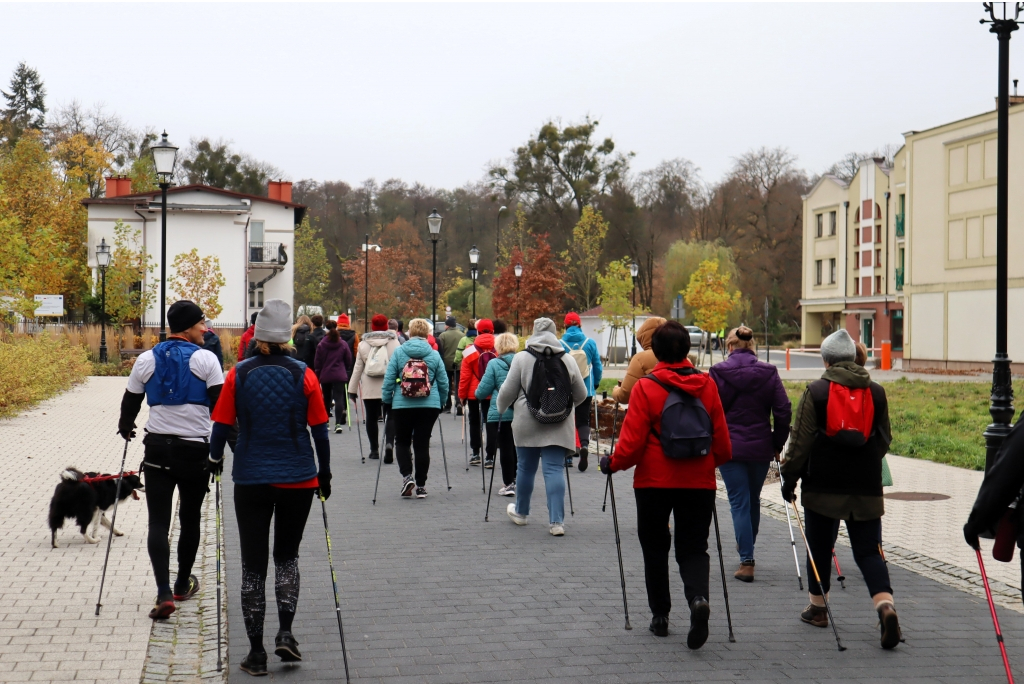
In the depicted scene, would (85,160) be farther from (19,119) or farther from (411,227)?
(411,227)

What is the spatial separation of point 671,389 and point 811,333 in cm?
7292

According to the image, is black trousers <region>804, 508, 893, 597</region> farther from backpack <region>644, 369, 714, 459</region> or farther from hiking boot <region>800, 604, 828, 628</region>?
backpack <region>644, 369, 714, 459</region>

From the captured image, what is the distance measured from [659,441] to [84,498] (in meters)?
4.92

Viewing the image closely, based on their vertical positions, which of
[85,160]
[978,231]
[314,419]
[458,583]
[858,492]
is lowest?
[458,583]

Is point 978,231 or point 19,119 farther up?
point 19,119

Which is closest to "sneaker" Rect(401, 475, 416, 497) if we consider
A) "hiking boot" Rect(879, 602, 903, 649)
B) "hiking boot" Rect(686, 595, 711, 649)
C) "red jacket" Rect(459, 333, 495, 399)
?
"red jacket" Rect(459, 333, 495, 399)

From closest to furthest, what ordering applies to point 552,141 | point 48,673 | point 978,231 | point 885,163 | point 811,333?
point 48,673 → point 978,231 → point 552,141 → point 885,163 → point 811,333

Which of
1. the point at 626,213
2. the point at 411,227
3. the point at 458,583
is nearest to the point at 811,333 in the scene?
the point at 626,213

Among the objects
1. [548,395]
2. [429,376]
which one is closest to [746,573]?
[548,395]

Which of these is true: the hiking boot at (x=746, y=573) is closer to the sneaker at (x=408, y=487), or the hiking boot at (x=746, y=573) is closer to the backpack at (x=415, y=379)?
the backpack at (x=415, y=379)

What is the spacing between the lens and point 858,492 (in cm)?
594

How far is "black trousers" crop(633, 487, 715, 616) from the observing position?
589cm

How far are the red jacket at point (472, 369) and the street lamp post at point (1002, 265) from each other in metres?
5.99

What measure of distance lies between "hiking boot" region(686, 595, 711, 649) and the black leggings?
212 centimetres
